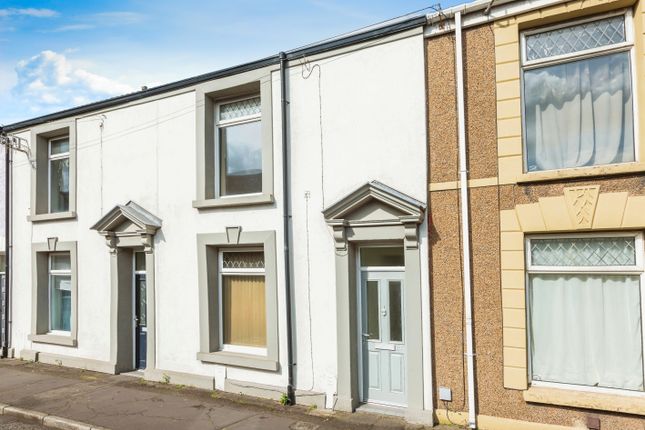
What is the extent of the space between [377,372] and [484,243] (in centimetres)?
265

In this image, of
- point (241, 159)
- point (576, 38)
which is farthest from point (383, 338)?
point (576, 38)

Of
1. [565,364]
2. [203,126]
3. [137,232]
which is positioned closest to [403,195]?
[565,364]

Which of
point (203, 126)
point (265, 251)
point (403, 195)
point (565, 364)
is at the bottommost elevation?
point (565, 364)

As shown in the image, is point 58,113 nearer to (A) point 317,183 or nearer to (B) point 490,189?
(A) point 317,183

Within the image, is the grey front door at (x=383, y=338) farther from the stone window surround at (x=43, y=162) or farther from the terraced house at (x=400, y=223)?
the stone window surround at (x=43, y=162)

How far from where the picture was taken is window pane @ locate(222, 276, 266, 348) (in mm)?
9086

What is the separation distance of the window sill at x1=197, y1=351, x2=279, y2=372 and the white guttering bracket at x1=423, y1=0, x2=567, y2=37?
228 inches

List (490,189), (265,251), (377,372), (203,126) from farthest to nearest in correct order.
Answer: (203,126)
(265,251)
(377,372)
(490,189)

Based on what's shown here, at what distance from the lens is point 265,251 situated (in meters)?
8.63

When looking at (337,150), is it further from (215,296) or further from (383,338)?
(215,296)

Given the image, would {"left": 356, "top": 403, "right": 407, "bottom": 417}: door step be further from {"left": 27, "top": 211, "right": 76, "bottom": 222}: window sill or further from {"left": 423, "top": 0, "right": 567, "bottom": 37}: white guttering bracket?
{"left": 27, "top": 211, "right": 76, "bottom": 222}: window sill

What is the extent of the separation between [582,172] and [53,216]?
10789 millimetres

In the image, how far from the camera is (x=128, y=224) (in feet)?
33.8

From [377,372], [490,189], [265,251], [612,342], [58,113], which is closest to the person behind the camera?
[612,342]
